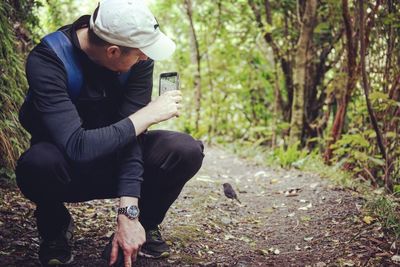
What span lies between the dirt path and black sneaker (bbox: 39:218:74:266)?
8 centimetres

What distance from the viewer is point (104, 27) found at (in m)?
2.36

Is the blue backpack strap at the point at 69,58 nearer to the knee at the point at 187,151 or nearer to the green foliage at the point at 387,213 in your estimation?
the knee at the point at 187,151

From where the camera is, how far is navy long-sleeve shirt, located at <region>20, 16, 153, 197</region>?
2301 millimetres

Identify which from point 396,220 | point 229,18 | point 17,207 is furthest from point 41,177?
point 229,18

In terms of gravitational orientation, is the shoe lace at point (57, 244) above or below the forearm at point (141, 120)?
below

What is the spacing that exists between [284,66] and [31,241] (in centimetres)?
509

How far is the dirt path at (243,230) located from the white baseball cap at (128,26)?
1.13 meters

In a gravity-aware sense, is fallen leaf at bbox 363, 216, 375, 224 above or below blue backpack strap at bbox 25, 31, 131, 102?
below

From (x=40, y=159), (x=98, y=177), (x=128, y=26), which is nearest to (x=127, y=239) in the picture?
(x=98, y=177)

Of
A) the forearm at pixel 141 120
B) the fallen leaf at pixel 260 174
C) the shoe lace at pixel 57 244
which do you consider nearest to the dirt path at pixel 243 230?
the shoe lace at pixel 57 244

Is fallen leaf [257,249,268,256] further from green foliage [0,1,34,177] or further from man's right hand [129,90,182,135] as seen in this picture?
green foliage [0,1,34,177]

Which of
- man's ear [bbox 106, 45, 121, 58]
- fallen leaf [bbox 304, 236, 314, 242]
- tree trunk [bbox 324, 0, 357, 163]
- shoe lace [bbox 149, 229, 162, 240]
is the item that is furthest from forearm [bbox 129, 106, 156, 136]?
tree trunk [bbox 324, 0, 357, 163]

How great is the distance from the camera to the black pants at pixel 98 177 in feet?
7.79

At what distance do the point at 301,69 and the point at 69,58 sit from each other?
14.6 feet
